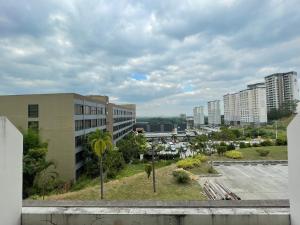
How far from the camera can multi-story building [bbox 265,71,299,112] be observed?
78044 mm

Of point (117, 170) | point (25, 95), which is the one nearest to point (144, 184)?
point (117, 170)

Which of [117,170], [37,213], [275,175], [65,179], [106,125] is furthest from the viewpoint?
[106,125]

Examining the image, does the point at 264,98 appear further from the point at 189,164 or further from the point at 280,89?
the point at 189,164

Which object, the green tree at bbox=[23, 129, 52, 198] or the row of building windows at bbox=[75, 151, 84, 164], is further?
the row of building windows at bbox=[75, 151, 84, 164]

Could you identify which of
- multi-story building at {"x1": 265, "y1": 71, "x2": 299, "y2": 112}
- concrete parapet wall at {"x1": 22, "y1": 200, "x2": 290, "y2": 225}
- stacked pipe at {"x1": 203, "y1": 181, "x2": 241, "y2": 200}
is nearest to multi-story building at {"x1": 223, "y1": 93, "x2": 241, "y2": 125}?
multi-story building at {"x1": 265, "y1": 71, "x2": 299, "y2": 112}

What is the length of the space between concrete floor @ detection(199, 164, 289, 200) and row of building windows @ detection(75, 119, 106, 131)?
1365 cm

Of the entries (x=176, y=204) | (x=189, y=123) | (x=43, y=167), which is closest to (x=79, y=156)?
(x=43, y=167)

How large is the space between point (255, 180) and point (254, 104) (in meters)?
73.0

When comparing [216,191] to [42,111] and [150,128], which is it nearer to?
[42,111]

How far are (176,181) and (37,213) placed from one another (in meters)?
14.2

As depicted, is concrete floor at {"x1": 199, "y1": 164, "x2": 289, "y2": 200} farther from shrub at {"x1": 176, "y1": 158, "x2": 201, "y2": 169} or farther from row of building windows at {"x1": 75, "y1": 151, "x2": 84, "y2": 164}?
row of building windows at {"x1": 75, "y1": 151, "x2": 84, "y2": 164}

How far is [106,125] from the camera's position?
38844 millimetres

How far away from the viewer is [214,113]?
123m

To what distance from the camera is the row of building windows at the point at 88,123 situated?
1004 inches
